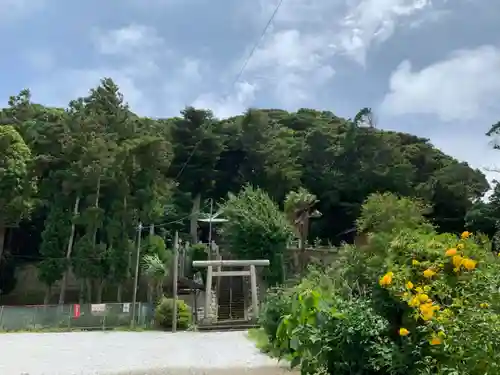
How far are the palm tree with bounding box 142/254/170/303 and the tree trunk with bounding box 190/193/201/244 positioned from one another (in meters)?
6.18

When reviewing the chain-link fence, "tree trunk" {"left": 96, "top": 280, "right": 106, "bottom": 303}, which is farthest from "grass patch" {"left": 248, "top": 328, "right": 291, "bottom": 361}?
"tree trunk" {"left": 96, "top": 280, "right": 106, "bottom": 303}

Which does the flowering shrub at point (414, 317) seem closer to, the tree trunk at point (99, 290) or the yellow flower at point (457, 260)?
the yellow flower at point (457, 260)

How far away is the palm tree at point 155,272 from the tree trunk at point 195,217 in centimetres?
618

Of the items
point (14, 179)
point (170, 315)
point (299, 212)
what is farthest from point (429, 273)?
point (14, 179)

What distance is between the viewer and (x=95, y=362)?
919 cm

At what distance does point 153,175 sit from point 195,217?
535cm

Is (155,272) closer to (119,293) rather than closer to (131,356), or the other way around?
(119,293)

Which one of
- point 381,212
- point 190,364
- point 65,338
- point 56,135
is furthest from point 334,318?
point 56,135

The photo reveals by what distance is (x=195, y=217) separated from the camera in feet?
96.3

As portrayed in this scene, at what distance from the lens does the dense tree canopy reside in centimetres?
2367

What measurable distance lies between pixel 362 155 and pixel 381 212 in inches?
602

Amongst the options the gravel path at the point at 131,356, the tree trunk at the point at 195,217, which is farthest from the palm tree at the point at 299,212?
the gravel path at the point at 131,356

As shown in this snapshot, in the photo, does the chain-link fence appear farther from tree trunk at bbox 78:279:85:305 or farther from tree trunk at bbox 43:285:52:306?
tree trunk at bbox 43:285:52:306

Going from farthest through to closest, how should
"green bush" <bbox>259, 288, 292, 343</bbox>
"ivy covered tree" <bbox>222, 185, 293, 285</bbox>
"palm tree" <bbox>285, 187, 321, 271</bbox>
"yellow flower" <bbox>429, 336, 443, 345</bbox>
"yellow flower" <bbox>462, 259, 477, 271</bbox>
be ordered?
"palm tree" <bbox>285, 187, 321, 271</bbox>, "ivy covered tree" <bbox>222, 185, 293, 285</bbox>, "green bush" <bbox>259, 288, 292, 343</bbox>, "yellow flower" <bbox>462, 259, 477, 271</bbox>, "yellow flower" <bbox>429, 336, 443, 345</bbox>
